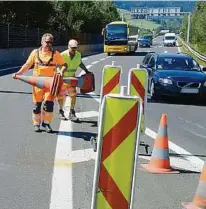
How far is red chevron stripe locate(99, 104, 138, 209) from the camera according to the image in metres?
4.03

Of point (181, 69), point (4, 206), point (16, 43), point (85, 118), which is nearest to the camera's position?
point (4, 206)

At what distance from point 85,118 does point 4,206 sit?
6276mm

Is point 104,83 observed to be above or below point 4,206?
above

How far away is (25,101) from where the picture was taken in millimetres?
14523

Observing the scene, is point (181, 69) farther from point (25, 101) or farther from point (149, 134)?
point (149, 134)

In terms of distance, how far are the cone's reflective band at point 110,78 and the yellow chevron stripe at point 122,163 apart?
536 cm

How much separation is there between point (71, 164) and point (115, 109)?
3395mm

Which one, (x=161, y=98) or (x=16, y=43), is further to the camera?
(x=16, y=43)

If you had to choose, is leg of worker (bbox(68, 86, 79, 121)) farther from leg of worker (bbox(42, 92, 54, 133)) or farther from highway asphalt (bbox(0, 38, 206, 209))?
leg of worker (bbox(42, 92, 54, 133))

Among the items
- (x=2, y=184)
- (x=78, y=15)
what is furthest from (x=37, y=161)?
(x=78, y=15)

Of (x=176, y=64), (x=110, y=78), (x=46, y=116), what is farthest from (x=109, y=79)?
(x=176, y=64)

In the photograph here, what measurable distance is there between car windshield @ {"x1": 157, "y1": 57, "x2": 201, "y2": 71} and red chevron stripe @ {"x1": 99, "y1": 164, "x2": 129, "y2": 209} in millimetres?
12418

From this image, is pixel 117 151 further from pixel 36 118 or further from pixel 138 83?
pixel 36 118

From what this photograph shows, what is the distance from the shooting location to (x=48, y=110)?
31.0 ft
